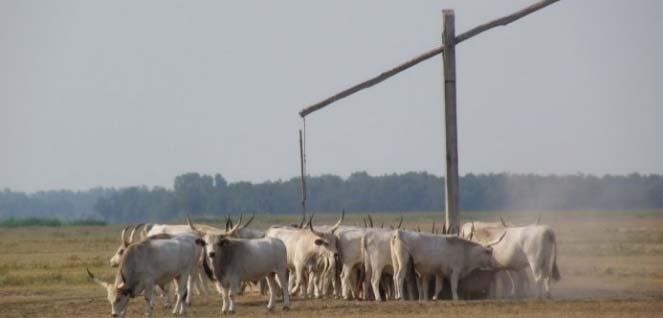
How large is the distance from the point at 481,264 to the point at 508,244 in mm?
666

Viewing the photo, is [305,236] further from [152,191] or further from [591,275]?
[152,191]

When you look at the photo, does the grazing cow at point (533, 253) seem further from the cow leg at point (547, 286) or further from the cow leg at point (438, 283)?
the cow leg at point (438, 283)

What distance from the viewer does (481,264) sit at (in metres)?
31.1

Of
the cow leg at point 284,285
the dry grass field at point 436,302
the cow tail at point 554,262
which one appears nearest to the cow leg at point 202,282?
the dry grass field at point 436,302

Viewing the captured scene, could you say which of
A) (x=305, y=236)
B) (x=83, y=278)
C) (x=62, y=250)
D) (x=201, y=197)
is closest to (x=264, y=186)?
(x=201, y=197)

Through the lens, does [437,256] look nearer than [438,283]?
Yes

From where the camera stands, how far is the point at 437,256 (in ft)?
101

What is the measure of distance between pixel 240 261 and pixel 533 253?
234 inches

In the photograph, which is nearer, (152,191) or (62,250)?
(62,250)

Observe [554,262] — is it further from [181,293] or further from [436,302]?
[181,293]

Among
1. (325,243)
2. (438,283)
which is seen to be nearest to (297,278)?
(325,243)

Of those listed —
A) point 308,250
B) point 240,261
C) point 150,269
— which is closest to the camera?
point 150,269

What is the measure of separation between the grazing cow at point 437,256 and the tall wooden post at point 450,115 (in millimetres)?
3011

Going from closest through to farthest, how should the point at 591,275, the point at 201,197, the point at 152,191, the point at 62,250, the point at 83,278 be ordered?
the point at 591,275 → the point at 83,278 → the point at 62,250 → the point at 201,197 → the point at 152,191
